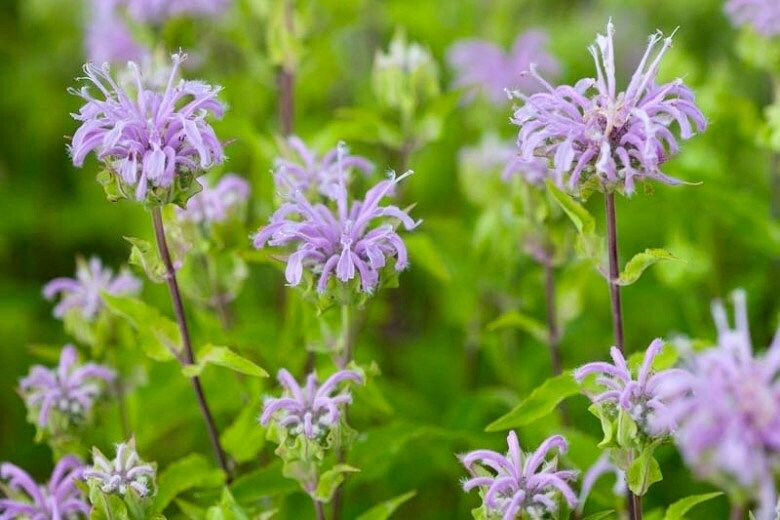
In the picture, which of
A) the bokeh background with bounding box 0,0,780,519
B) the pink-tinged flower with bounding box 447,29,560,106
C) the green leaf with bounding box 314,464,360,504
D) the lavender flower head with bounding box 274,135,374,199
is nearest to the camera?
the green leaf with bounding box 314,464,360,504

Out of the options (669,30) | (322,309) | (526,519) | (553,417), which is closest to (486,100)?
(669,30)

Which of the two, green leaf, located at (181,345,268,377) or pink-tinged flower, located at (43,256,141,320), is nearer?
green leaf, located at (181,345,268,377)

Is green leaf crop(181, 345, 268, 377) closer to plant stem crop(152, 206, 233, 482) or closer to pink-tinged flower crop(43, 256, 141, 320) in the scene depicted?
plant stem crop(152, 206, 233, 482)

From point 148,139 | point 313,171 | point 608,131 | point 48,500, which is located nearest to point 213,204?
point 313,171

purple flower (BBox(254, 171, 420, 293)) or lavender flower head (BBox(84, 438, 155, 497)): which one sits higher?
purple flower (BBox(254, 171, 420, 293))

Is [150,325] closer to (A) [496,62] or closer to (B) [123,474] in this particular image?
(B) [123,474]

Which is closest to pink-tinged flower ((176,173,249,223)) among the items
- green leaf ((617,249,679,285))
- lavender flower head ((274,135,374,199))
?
lavender flower head ((274,135,374,199))

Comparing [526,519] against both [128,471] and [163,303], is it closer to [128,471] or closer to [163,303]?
[128,471]

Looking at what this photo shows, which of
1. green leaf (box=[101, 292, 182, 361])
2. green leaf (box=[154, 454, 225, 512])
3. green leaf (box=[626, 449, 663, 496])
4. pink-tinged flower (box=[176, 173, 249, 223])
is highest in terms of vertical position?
pink-tinged flower (box=[176, 173, 249, 223])
